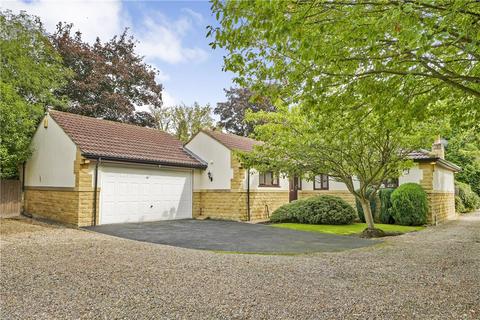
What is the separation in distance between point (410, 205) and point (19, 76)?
56.8 ft

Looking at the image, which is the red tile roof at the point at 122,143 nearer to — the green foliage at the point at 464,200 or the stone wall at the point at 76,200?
the stone wall at the point at 76,200

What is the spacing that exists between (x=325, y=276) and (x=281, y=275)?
763mm

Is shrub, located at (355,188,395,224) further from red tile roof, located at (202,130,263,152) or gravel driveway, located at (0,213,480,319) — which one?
gravel driveway, located at (0,213,480,319)

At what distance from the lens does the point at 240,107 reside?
1462 inches

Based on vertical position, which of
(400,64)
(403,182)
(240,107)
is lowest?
(403,182)

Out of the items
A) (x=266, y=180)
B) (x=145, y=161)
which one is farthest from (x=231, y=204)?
(x=145, y=161)

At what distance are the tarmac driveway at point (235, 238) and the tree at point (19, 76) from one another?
604cm

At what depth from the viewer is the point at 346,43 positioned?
488 centimetres

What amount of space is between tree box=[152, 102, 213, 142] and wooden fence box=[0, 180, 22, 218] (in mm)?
17037

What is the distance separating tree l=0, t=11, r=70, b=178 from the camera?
12.8m

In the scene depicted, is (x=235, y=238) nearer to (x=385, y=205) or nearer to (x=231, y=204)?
(x=231, y=204)

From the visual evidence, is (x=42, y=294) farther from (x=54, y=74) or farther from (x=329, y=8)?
(x=54, y=74)

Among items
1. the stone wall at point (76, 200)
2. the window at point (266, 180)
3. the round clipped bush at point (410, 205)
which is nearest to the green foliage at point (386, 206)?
the round clipped bush at point (410, 205)

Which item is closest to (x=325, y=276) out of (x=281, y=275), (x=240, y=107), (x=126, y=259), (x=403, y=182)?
(x=281, y=275)
